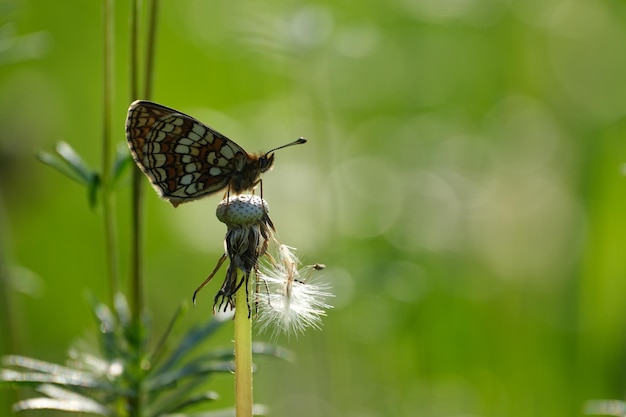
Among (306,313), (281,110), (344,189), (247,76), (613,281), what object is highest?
(247,76)

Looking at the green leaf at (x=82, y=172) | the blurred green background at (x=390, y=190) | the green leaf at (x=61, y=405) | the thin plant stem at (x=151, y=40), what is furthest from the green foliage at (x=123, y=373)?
the blurred green background at (x=390, y=190)

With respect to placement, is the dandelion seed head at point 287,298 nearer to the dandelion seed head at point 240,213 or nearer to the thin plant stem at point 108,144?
the dandelion seed head at point 240,213

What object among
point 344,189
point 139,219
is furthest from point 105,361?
point 344,189

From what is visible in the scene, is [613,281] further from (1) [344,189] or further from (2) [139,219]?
(2) [139,219]

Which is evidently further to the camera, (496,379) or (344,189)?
(344,189)

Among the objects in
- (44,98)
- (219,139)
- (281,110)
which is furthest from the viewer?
(281,110)

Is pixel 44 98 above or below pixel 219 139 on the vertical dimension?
above

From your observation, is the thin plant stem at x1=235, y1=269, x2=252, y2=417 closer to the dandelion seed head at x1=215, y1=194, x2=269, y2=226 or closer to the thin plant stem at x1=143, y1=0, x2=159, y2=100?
the dandelion seed head at x1=215, y1=194, x2=269, y2=226

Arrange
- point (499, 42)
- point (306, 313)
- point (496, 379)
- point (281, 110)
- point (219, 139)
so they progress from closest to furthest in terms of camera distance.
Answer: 1. point (306, 313)
2. point (219, 139)
3. point (496, 379)
4. point (281, 110)
5. point (499, 42)
